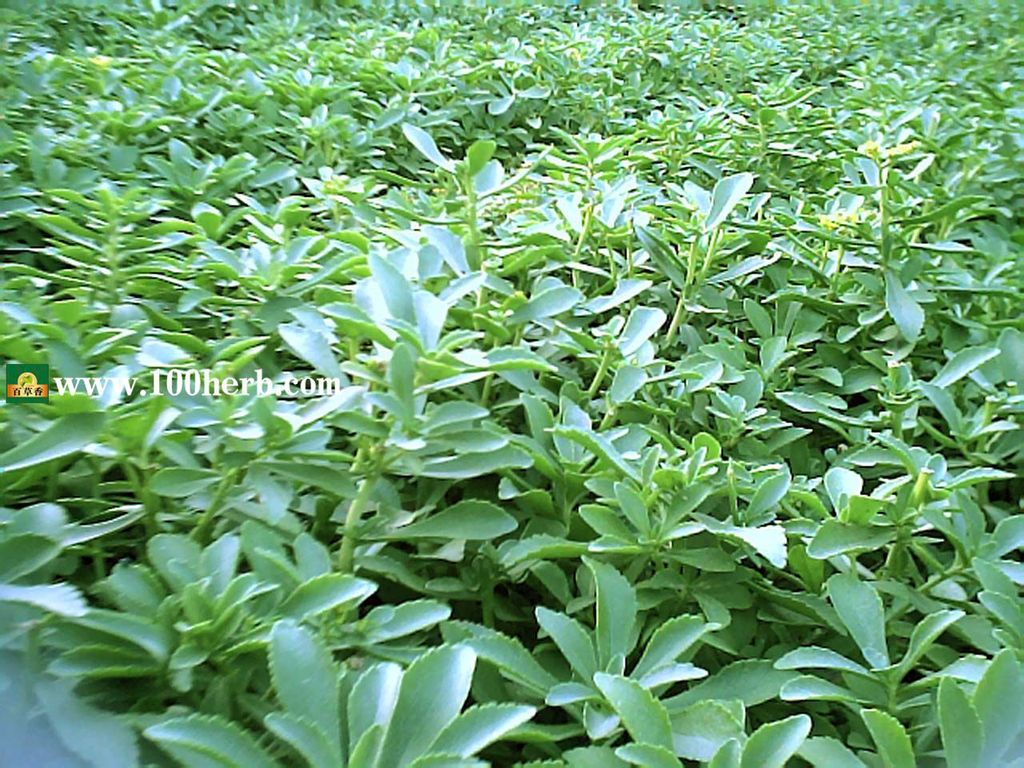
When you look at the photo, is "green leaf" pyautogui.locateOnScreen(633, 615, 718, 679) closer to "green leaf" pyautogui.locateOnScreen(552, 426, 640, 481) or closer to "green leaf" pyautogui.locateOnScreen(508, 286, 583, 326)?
"green leaf" pyautogui.locateOnScreen(552, 426, 640, 481)

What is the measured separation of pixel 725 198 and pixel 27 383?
0.61 metres

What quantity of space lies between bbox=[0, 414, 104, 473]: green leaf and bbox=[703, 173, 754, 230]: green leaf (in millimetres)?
573

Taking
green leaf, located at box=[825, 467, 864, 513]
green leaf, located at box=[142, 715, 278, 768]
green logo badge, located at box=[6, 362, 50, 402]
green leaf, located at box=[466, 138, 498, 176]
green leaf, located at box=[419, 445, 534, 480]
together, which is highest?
green leaf, located at box=[466, 138, 498, 176]

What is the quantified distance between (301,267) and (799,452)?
1.42ft

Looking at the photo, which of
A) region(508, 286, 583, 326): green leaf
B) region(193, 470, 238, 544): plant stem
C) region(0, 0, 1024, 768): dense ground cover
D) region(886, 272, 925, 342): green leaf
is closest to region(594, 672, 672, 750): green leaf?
region(0, 0, 1024, 768): dense ground cover

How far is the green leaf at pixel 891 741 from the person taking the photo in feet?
1.60

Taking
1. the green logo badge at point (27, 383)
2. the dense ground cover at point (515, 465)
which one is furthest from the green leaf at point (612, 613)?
the green logo badge at point (27, 383)

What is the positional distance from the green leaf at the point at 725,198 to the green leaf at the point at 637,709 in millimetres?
523

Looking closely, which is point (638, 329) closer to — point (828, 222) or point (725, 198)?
point (725, 198)

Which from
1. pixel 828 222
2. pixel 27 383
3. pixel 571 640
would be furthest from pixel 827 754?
pixel 828 222

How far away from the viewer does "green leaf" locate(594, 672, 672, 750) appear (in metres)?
0.49

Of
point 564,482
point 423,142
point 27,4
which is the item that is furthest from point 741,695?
point 27,4

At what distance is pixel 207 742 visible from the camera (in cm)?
44

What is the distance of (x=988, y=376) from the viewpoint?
0.87 meters
